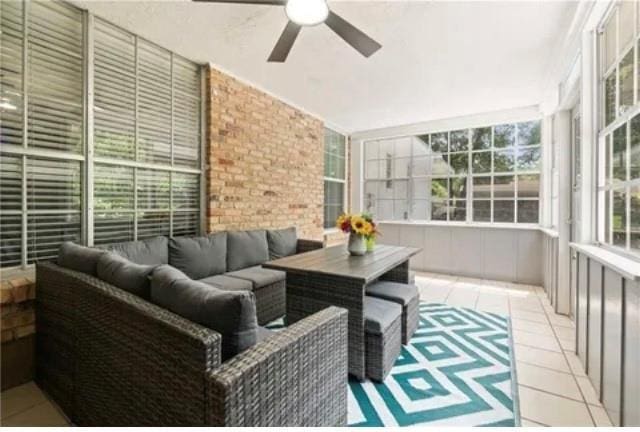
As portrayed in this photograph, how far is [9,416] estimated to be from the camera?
172 centimetres

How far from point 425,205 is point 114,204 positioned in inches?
190

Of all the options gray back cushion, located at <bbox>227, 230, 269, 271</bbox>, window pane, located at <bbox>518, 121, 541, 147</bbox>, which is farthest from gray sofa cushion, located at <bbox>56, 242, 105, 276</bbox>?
window pane, located at <bbox>518, 121, 541, 147</bbox>

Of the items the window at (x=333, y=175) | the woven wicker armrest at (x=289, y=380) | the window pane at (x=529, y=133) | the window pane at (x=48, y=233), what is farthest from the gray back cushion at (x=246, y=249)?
the window pane at (x=529, y=133)

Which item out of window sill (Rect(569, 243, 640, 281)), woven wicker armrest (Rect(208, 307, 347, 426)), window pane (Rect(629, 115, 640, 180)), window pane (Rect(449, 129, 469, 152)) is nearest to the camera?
woven wicker armrest (Rect(208, 307, 347, 426))

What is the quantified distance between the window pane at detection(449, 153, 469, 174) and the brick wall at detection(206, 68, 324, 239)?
7.81 ft

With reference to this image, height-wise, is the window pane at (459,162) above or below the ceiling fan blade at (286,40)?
below

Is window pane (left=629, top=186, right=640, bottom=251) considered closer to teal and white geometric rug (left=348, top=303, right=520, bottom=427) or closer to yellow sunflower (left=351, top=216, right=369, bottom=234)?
teal and white geometric rug (left=348, top=303, right=520, bottom=427)

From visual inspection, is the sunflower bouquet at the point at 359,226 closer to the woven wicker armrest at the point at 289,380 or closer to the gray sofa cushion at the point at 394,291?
the gray sofa cushion at the point at 394,291

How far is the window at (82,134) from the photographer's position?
2113 mm

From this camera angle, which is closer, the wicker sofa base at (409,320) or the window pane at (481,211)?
the wicker sofa base at (409,320)

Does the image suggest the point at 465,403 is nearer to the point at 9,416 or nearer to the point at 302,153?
the point at 9,416

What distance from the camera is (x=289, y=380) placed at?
1.18m

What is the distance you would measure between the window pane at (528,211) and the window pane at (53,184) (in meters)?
5.63

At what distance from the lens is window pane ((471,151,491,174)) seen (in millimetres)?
5168
